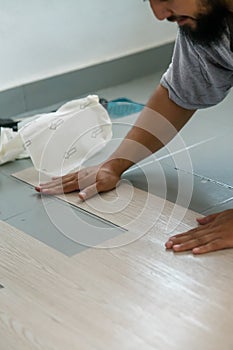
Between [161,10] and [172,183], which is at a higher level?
[161,10]

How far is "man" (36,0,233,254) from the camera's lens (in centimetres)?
122

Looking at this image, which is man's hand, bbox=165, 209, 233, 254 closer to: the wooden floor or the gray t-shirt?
the wooden floor

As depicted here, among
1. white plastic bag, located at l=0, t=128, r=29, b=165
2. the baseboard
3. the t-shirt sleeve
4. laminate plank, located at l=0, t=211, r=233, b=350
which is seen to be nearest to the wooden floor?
laminate plank, located at l=0, t=211, r=233, b=350

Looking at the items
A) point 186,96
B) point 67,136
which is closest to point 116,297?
point 186,96

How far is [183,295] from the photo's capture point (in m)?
1.20

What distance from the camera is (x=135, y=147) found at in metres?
1.62

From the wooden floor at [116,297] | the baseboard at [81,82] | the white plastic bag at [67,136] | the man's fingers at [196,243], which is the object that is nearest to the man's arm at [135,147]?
the white plastic bag at [67,136]

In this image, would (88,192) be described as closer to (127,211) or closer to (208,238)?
(127,211)

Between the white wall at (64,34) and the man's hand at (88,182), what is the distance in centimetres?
74

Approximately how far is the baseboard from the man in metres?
0.72

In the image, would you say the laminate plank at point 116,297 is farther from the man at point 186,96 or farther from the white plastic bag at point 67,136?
the white plastic bag at point 67,136

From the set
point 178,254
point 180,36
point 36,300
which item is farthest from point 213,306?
Result: point 180,36

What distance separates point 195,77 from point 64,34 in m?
0.98

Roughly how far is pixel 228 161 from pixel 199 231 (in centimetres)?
47
